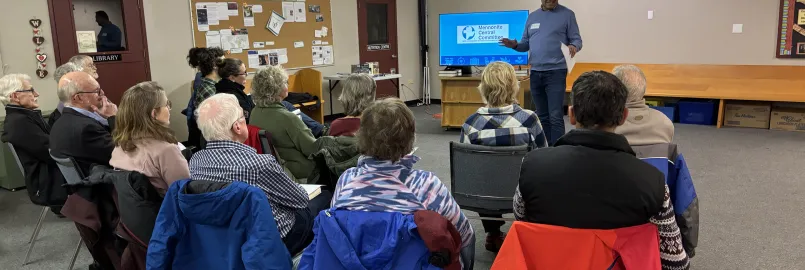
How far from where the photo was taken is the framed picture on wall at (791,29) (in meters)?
6.62

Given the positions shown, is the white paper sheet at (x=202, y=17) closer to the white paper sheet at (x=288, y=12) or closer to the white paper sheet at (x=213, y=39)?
the white paper sheet at (x=213, y=39)

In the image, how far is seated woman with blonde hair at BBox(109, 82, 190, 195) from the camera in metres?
2.38

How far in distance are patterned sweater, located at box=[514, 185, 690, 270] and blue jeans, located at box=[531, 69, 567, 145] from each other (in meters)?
3.21

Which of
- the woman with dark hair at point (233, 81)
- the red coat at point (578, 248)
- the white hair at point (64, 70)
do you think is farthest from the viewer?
the woman with dark hair at point (233, 81)

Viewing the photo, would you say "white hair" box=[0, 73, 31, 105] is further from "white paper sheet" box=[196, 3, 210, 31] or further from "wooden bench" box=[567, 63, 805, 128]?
"wooden bench" box=[567, 63, 805, 128]

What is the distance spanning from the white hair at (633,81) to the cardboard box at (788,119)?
200 inches

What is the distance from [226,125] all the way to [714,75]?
6.72 metres

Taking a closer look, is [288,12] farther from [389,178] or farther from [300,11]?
[389,178]

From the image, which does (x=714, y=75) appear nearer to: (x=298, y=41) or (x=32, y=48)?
(x=298, y=41)

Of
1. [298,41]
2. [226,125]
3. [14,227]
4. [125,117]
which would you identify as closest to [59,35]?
[14,227]

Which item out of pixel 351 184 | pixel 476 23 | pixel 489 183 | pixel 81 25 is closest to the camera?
pixel 351 184

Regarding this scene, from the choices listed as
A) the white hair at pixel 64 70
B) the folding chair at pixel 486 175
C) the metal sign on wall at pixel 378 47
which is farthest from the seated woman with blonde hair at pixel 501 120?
the metal sign on wall at pixel 378 47

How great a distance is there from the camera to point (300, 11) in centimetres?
729

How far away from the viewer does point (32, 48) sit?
5086 mm
